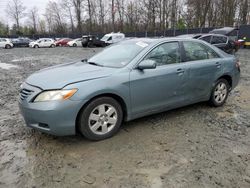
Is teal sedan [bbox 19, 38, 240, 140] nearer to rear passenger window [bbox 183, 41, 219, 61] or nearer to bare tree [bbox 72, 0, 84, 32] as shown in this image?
rear passenger window [bbox 183, 41, 219, 61]

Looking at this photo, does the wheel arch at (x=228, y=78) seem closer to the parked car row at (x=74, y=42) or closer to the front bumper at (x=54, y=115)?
the front bumper at (x=54, y=115)

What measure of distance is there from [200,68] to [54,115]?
271 cm

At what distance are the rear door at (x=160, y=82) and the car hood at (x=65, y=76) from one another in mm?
502

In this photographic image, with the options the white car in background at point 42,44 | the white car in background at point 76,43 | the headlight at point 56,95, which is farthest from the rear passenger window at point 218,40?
the white car in background at point 42,44

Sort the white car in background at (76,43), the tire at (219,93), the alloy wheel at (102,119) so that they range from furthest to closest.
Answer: the white car in background at (76,43)
the tire at (219,93)
the alloy wheel at (102,119)

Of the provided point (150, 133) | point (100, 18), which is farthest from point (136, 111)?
point (100, 18)

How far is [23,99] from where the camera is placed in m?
3.20

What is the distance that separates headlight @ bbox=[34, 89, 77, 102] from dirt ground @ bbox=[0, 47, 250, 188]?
2.39 feet

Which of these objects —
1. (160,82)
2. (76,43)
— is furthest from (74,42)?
(160,82)

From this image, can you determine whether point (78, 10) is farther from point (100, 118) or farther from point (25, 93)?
point (100, 118)

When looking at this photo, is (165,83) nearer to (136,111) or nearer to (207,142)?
(136,111)

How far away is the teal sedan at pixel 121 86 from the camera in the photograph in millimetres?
3006

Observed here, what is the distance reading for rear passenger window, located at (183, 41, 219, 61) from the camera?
13.6ft

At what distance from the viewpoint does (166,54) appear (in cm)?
392
